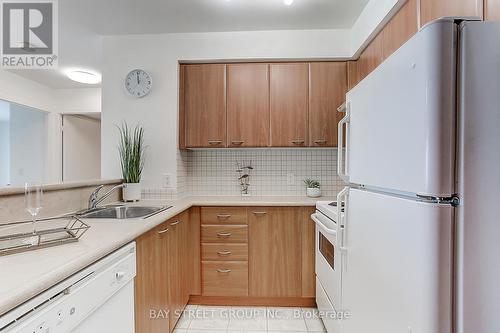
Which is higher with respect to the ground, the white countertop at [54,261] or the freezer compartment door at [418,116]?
the freezer compartment door at [418,116]

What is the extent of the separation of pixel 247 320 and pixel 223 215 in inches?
33.6

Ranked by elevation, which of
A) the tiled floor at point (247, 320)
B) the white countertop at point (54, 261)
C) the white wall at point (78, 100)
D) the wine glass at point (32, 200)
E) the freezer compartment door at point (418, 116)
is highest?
the white wall at point (78, 100)

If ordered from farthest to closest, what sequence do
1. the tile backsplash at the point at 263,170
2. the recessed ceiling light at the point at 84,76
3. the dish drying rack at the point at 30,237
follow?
1. the recessed ceiling light at the point at 84,76
2. the tile backsplash at the point at 263,170
3. the dish drying rack at the point at 30,237

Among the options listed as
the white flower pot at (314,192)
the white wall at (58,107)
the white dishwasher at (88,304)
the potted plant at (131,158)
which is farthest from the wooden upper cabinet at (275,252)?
the white wall at (58,107)

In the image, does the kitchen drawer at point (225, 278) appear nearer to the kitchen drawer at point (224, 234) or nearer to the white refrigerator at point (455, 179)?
the kitchen drawer at point (224, 234)

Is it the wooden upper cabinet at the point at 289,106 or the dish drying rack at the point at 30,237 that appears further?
the wooden upper cabinet at the point at 289,106

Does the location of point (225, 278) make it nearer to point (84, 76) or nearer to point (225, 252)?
point (225, 252)

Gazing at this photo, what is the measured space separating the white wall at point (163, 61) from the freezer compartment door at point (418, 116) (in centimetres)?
170

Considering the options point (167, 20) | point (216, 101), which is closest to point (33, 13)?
point (167, 20)

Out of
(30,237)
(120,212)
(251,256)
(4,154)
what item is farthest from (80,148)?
(30,237)

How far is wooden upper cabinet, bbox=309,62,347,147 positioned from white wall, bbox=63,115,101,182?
4154 mm

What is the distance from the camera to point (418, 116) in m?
0.78

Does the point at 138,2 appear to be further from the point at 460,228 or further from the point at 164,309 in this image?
the point at 460,228

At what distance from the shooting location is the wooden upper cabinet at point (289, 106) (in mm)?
2590
